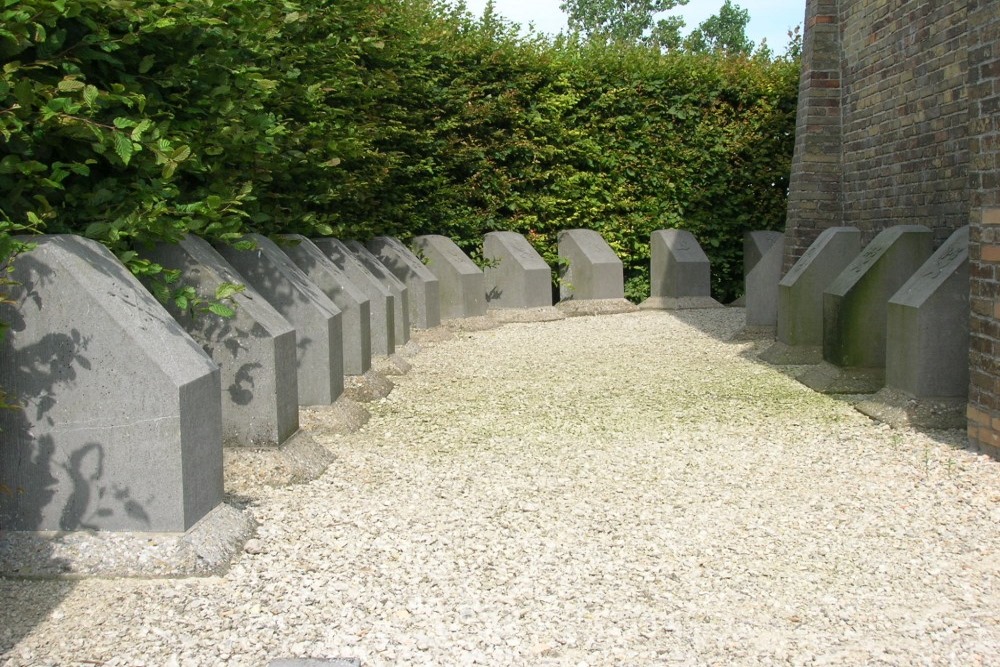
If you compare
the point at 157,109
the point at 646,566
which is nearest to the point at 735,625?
the point at 646,566

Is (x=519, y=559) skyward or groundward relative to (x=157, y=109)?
groundward

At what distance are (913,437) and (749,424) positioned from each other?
919 millimetres

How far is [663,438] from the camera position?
5.38m

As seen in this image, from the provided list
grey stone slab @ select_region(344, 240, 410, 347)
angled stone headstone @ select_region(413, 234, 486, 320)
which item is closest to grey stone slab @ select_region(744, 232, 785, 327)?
angled stone headstone @ select_region(413, 234, 486, 320)

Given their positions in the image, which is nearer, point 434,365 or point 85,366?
point 85,366

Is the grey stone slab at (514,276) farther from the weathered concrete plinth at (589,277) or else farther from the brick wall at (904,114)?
the brick wall at (904,114)

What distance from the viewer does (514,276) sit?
11672 millimetres

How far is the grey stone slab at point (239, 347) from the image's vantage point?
14.5ft

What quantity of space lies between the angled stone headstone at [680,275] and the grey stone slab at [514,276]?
5.49 ft

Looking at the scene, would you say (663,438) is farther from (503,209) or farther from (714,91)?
(714,91)

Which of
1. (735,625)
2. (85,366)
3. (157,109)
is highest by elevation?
(157,109)

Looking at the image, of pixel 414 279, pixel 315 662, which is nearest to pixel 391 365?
pixel 414 279

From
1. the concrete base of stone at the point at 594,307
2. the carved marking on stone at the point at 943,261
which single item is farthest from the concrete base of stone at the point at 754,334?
the carved marking on stone at the point at 943,261

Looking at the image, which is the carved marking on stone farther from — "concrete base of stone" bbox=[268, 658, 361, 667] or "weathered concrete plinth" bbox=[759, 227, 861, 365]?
"concrete base of stone" bbox=[268, 658, 361, 667]
